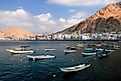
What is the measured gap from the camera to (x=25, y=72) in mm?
79938

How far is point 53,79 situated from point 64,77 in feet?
13.8

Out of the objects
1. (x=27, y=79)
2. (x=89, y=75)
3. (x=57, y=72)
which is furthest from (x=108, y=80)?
(x=27, y=79)

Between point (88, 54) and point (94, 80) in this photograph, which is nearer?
point (94, 80)

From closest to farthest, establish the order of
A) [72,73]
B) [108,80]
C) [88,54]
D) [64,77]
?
[108,80] < [64,77] < [72,73] < [88,54]

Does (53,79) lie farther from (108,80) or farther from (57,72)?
(108,80)

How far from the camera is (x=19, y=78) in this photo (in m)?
70.5

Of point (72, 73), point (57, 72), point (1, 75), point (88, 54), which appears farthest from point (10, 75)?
point (88, 54)

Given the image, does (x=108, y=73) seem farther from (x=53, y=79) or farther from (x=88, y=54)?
(x=88, y=54)

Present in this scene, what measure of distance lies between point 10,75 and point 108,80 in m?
31.5

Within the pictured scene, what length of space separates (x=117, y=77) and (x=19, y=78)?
29764mm

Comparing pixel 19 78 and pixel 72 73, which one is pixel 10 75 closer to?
pixel 19 78

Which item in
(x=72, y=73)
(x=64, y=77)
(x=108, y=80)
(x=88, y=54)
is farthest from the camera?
(x=88, y=54)

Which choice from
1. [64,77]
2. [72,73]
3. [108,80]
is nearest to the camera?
[108,80]

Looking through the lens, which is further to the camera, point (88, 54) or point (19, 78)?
point (88, 54)
